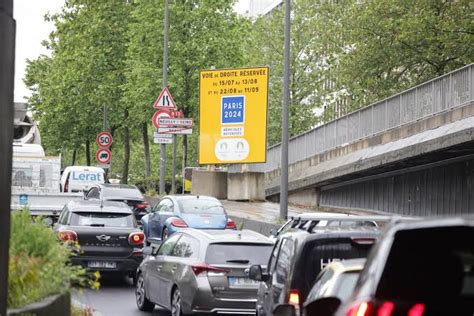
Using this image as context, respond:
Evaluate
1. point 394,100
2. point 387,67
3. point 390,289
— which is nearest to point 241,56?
point 387,67

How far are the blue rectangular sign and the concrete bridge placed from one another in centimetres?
315

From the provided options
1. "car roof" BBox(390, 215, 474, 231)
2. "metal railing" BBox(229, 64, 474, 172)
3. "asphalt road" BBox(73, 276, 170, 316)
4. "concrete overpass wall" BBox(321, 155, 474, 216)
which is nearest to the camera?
"car roof" BBox(390, 215, 474, 231)

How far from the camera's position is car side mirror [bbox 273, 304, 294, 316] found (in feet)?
32.2

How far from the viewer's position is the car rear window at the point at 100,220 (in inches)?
775

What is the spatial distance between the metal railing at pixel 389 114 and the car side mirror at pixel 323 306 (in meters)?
20.0

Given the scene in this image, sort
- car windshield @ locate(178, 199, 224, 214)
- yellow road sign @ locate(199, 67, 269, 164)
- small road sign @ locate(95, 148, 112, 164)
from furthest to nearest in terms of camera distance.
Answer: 1. small road sign @ locate(95, 148, 112, 164)
2. yellow road sign @ locate(199, 67, 269, 164)
3. car windshield @ locate(178, 199, 224, 214)

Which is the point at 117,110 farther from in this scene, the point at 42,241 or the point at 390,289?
the point at 390,289

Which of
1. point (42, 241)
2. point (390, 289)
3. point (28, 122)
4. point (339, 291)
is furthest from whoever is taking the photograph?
point (28, 122)

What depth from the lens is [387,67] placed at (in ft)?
135

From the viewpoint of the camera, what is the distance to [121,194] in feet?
108

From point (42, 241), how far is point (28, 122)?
2667cm

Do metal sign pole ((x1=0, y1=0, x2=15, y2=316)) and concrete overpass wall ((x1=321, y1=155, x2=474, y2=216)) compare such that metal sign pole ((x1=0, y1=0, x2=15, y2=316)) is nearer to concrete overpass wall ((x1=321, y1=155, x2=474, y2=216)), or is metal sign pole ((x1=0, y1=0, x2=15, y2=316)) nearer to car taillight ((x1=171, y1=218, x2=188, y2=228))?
car taillight ((x1=171, y1=218, x2=188, y2=228))

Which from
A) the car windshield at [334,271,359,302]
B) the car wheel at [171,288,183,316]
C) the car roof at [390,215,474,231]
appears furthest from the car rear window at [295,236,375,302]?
the car wheel at [171,288,183,316]

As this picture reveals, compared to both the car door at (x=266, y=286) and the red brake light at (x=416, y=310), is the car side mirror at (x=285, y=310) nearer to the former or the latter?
the car door at (x=266, y=286)
